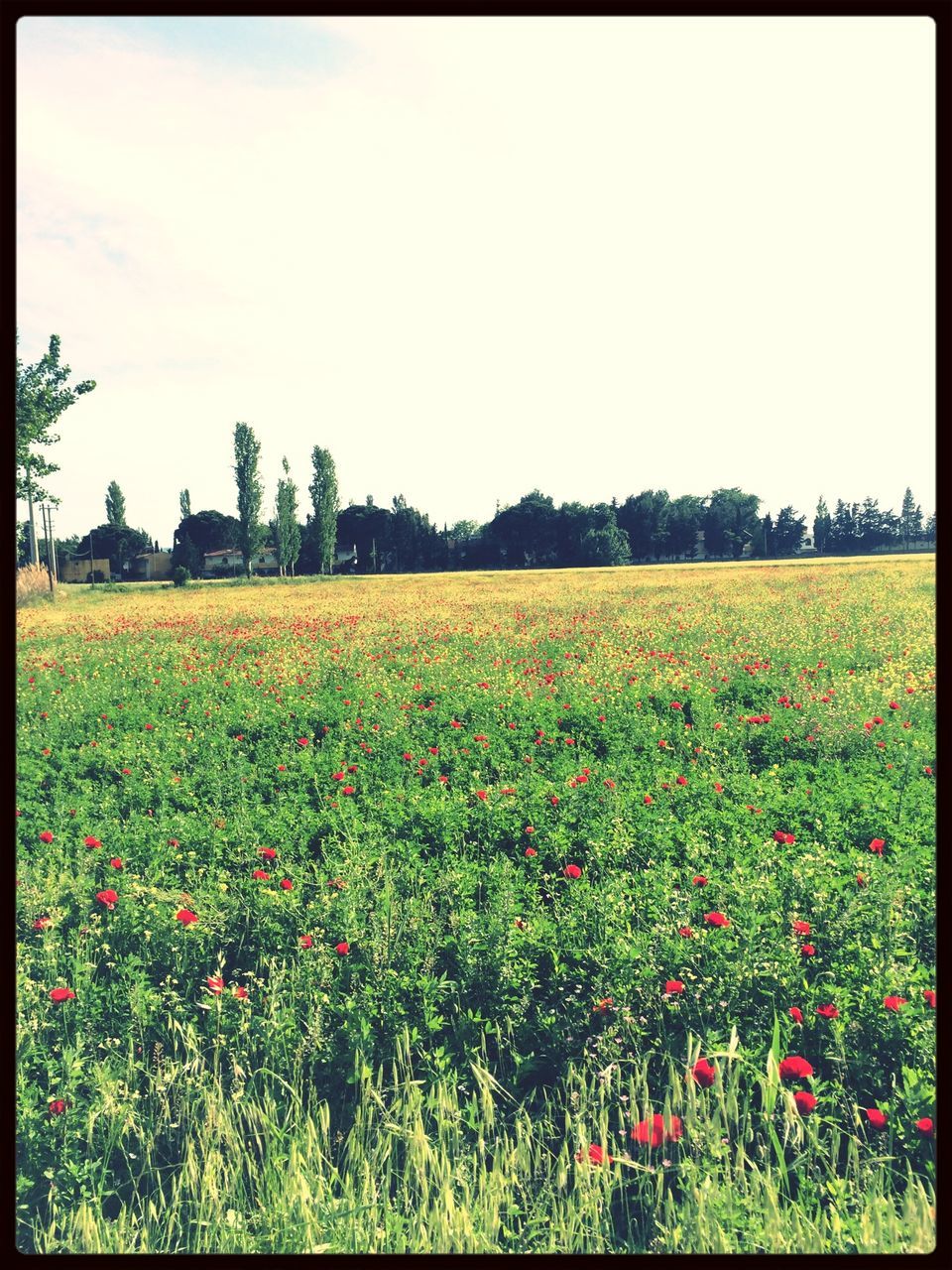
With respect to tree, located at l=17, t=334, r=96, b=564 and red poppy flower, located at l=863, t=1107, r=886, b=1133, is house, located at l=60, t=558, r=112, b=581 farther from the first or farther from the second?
red poppy flower, located at l=863, t=1107, r=886, b=1133

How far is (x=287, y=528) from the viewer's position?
25.1m

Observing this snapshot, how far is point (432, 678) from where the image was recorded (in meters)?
8.90

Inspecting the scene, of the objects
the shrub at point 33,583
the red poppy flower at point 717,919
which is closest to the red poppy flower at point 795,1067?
the red poppy flower at point 717,919

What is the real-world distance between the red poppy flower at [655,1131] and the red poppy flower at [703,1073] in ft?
0.48

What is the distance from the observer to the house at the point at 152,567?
28.5 metres

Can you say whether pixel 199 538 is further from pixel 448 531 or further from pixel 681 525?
pixel 681 525

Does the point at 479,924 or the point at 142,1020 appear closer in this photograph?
the point at 142,1020

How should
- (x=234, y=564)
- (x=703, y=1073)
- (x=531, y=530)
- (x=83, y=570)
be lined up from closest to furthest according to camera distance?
(x=703, y=1073) → (x=234, y=564) → (x=83, y=570) → (x=531, y=530)

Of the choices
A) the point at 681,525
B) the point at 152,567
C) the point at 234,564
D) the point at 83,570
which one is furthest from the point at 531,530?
the point at 83,570

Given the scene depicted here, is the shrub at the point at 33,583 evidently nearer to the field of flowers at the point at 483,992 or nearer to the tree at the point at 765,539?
the field of flowers at the point at 483,992

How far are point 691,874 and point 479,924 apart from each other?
4.05 ft

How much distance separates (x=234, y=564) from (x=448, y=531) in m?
28.2
